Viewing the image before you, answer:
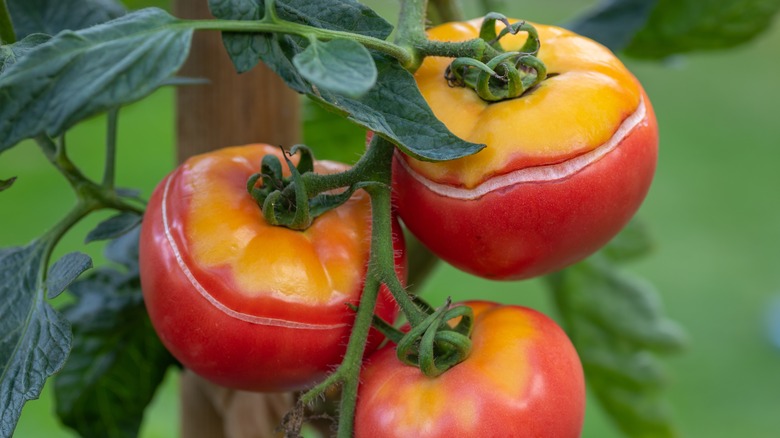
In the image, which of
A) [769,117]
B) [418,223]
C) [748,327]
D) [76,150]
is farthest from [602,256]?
[769,117]

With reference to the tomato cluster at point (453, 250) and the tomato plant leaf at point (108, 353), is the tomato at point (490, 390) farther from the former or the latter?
the tomato plant leaf at point (108, 353)

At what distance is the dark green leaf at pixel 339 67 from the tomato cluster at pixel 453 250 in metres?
0.09

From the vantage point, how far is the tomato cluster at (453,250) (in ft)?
1.59

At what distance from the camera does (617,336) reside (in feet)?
3.16

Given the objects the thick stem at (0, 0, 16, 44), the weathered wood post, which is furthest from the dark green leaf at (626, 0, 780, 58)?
the thick stem at (0, 0, 16, 44)

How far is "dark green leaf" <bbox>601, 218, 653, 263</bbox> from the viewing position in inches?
38.7

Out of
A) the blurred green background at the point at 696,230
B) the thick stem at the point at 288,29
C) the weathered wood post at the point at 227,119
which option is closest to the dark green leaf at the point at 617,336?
the weathered wood post at the point at 227,119

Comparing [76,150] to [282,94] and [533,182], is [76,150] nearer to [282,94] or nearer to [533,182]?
[282,94]

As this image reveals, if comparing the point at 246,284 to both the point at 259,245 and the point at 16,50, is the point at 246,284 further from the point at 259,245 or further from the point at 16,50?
the point at 16,50

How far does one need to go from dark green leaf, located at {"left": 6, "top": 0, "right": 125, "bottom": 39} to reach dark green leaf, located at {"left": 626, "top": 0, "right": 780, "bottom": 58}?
1.60 feet

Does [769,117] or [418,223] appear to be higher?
[418,223]

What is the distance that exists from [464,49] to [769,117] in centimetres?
355

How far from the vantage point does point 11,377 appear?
51cm

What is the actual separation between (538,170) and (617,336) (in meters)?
0.53
